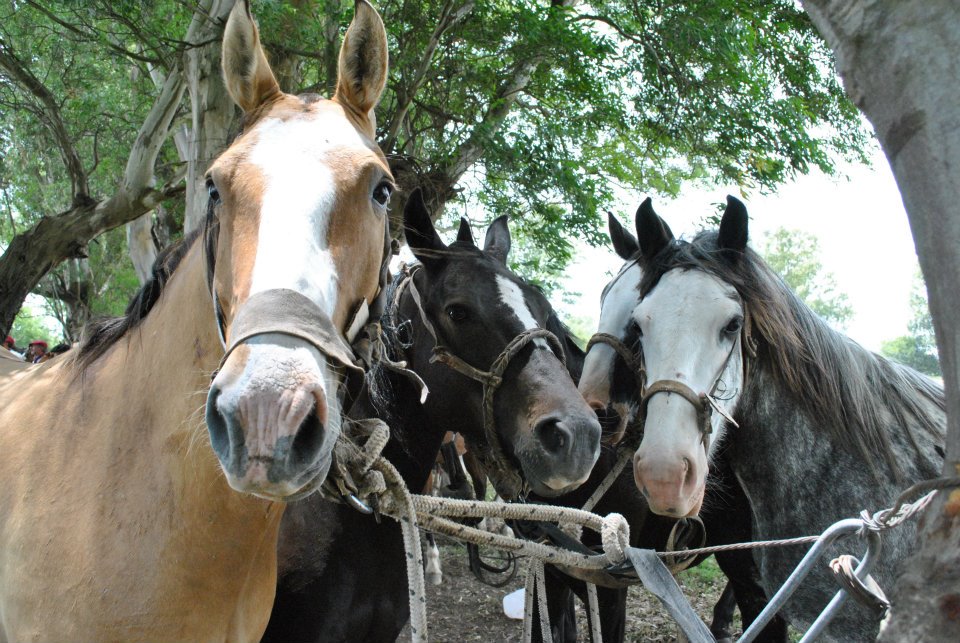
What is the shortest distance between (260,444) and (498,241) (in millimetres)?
2658

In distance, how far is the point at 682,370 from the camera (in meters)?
2.69

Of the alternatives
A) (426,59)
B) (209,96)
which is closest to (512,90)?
(426,59)

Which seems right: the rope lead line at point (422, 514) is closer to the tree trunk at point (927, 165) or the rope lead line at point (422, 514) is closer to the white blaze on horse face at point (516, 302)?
the tree trunk at point (927, 165)

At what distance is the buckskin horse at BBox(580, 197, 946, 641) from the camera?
8.39 feet

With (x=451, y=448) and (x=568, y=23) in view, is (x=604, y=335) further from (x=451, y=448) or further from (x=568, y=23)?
(x=568, y=23)

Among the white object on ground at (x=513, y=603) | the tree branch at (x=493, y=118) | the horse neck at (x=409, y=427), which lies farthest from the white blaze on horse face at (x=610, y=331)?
the tree branch at (x=493, y=118)

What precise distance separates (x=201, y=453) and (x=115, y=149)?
12.1 metres

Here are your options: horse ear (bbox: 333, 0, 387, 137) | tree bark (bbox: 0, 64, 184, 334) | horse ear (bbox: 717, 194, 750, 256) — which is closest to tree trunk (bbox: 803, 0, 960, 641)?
horse ear (bbox: 333, 0, 387, 137)

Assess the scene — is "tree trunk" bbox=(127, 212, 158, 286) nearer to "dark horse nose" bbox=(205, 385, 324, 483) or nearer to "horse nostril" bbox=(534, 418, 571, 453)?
"horse nostril" bbox=(534, 418, 571, 453)

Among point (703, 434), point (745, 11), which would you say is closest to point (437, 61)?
point (745, 11)

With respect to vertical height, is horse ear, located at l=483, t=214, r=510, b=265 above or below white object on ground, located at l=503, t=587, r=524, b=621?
above

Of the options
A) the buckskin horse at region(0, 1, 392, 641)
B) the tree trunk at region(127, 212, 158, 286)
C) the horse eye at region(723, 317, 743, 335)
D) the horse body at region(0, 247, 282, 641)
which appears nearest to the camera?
the buckskin horse at region(0, 1, 392, 641)

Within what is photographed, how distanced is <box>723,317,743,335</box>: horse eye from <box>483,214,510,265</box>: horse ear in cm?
126

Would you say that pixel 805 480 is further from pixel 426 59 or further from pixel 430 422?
pixel 426 59
